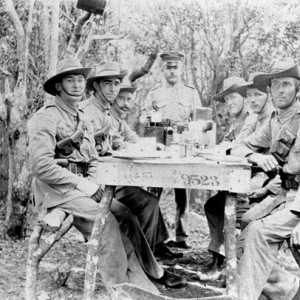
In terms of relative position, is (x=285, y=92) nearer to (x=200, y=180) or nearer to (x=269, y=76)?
(x=269, y=76)

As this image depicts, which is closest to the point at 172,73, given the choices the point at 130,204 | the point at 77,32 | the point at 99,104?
the point at 77,32

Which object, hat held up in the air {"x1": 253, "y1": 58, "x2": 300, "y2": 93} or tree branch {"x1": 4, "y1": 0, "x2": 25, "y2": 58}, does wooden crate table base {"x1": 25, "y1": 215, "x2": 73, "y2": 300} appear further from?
tree branch {"x1": 4, "y1": 0, "x2": 25, "y2": 58}

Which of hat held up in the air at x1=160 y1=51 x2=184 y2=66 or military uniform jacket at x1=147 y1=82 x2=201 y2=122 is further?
military uniform jacket at x1=147 y1=82 x2=201 y2=122

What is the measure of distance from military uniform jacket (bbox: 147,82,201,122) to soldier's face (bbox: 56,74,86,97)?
2.83 m

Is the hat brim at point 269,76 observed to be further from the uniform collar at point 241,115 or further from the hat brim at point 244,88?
the uniform collar at point 241,115

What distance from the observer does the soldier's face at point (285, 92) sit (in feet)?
14.7

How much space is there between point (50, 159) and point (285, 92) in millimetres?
2072

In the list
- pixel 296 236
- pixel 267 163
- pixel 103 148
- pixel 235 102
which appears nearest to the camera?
pixel 296 236

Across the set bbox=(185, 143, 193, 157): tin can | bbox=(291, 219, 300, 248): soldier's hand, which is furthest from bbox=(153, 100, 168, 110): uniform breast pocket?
bbox=(291, 219, 300, 248): soldier's hand

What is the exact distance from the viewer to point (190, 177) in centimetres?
371

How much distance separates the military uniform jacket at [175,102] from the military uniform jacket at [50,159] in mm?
3085

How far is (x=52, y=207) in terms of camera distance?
14.4 feet

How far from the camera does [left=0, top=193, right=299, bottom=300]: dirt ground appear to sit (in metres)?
4.38

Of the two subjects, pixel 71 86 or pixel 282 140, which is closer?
pixel 282 140
